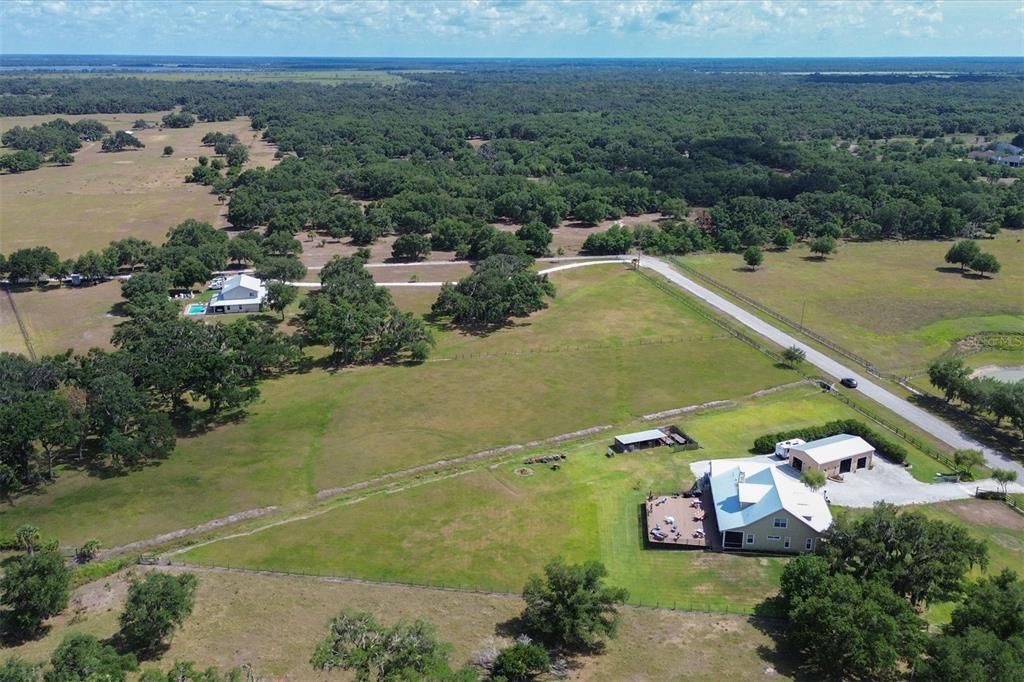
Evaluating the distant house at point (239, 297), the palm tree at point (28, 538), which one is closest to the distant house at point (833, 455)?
the palm tree at point (28, 538)

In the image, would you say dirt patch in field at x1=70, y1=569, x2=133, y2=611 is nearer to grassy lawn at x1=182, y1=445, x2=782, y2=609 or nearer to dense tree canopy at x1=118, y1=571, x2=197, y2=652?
dense tree canopy at x1=118, y1=571, x2=197, y2=652

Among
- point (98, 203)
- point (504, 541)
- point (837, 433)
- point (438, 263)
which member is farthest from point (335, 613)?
point (98, 203)

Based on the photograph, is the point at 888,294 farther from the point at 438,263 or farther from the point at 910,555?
the point at 910,555

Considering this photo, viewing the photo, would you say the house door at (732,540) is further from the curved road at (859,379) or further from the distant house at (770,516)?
the curved road at (859,379)

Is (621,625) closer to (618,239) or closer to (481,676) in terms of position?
(481,676)

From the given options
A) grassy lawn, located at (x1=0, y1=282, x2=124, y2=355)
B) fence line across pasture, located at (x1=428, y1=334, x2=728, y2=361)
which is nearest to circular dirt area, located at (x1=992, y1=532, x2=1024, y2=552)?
fence line across pasture, located at (x1=428, y1=334, x2=728, y2=361)
